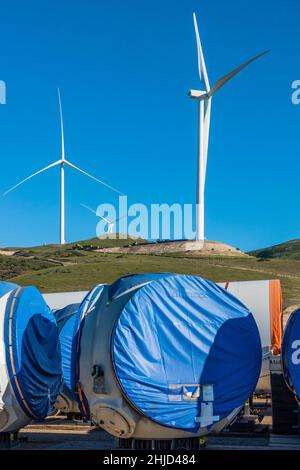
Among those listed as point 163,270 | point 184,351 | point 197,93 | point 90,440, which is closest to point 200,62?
point 197,93

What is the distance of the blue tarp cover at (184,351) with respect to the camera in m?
12.0

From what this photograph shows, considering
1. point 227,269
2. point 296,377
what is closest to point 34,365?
point 296,377

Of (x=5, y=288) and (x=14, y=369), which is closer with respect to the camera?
(x=14, y=369)

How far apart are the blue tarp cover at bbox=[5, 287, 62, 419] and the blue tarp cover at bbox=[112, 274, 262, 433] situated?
2.54m

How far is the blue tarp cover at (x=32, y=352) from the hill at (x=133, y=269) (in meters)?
39.6

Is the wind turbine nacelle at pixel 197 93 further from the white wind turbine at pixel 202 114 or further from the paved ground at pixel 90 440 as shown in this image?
the paved ground at pixel 90 440

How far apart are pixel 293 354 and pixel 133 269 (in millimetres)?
70309

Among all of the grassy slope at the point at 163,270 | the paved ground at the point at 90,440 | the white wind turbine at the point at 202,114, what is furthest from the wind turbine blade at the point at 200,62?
the paved ground at the point at 90,440

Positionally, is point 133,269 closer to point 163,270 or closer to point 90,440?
point 163,270

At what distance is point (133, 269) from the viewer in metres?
82.6

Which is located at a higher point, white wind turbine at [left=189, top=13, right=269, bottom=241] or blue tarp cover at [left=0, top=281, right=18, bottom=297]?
white wind turbine at [left=189, top=13, right=269, bottom=241]

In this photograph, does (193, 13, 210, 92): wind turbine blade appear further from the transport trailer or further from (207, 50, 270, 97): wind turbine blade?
the transport trailer

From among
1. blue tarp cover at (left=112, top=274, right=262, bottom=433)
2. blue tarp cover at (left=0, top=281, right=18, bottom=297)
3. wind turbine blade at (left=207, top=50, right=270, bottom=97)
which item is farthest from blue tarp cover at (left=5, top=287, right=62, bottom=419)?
wind turbine blade at (left=207, top=50, right=270, bottom=97)

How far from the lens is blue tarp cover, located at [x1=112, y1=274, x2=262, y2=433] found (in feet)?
39.3
